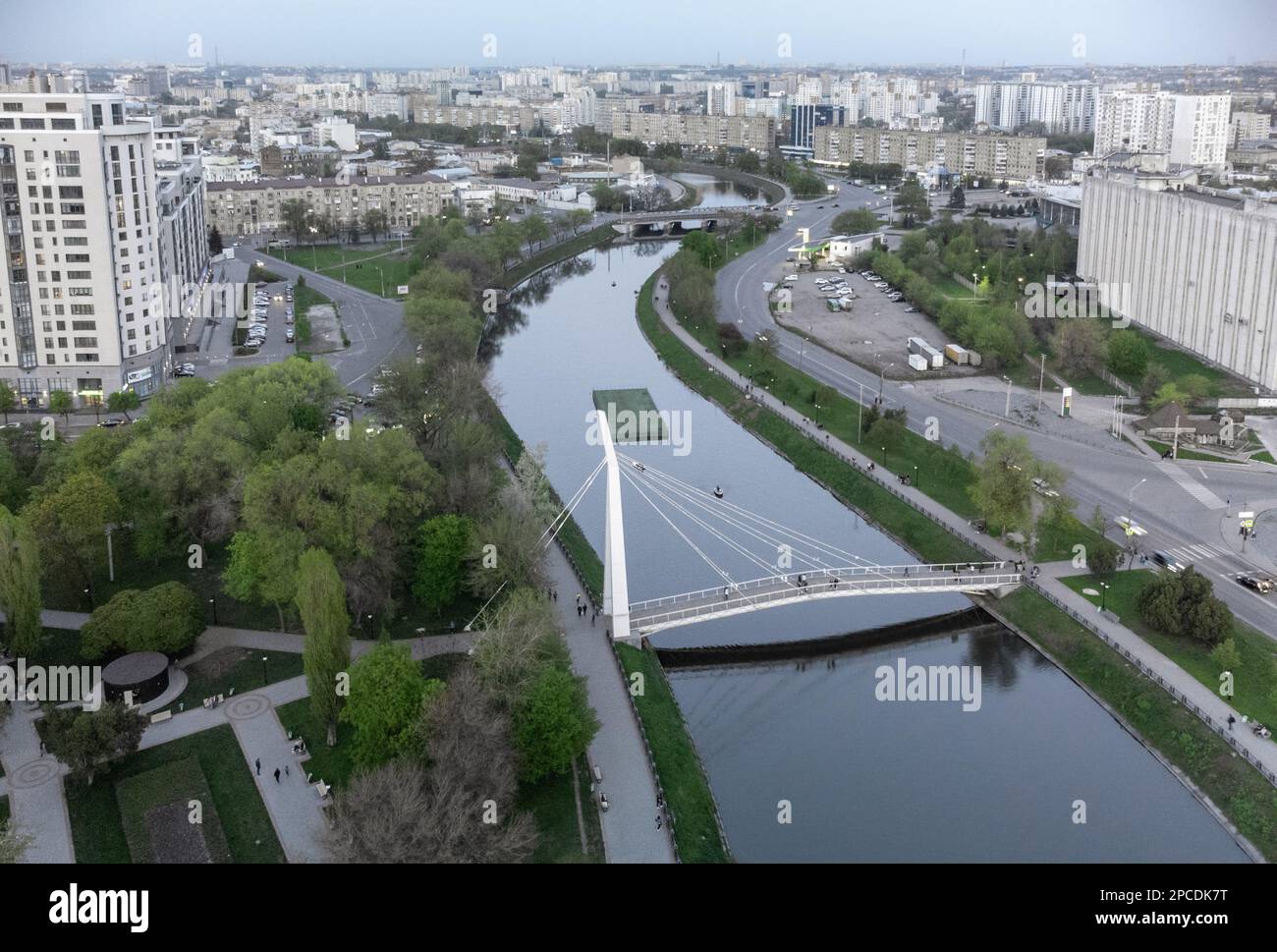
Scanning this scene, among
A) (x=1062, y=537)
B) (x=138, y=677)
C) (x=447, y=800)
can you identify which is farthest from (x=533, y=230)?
(x=447, y=800)

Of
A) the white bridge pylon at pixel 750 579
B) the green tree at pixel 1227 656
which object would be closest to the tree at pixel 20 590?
the white bridge pylon at pixel 750 579

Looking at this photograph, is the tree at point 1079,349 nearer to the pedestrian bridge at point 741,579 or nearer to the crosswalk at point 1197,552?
the crosswalk at point 1197,552

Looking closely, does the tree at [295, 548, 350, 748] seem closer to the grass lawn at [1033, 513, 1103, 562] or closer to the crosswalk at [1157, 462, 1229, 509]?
the grass lawn at [1033, 513, 1103, 562]

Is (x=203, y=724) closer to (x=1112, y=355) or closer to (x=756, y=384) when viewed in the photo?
(x=756, y=384)

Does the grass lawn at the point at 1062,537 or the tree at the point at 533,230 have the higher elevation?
the tree at the point at 533,230

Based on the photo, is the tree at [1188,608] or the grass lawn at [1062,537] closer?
the tree at [1188,608]

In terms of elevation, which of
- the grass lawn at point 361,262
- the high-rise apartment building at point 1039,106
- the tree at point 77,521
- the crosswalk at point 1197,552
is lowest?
the crosswalk at point 1197,552
